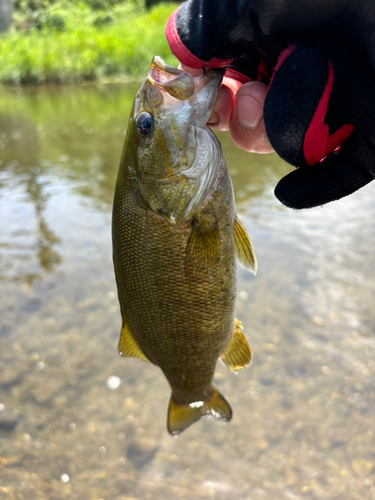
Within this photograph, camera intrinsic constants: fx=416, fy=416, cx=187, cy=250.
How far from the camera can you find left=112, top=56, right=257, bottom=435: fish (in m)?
1.85

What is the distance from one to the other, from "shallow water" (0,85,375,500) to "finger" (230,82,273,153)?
7.93 feet

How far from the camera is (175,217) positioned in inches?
74.8

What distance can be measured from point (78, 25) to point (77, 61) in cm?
693

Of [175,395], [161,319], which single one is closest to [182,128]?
[161,319]

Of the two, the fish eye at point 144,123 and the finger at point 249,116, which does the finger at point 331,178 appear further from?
the fish eye at point 144,123

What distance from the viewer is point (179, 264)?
6.30ft

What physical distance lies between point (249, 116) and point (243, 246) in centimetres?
62

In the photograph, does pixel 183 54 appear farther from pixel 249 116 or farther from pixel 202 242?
pixel 202 242

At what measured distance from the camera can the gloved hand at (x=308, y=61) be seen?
1.45 meters

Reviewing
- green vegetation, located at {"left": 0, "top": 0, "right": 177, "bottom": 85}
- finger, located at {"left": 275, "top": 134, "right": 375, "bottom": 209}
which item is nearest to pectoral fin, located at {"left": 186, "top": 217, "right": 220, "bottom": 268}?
finger, located at {"left": 275, "top": 134, "right": 375, "bottom": 209}

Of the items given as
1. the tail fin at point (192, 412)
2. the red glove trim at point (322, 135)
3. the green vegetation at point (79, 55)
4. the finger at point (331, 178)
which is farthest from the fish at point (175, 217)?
the green vegetation at point (79, 55)

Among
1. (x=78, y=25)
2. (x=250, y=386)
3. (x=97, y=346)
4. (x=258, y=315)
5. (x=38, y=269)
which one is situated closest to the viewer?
(x=250, y=386)

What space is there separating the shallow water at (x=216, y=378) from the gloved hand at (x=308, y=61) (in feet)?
7.68

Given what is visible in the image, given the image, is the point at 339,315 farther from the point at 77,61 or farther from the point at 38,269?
the point at 77,61
